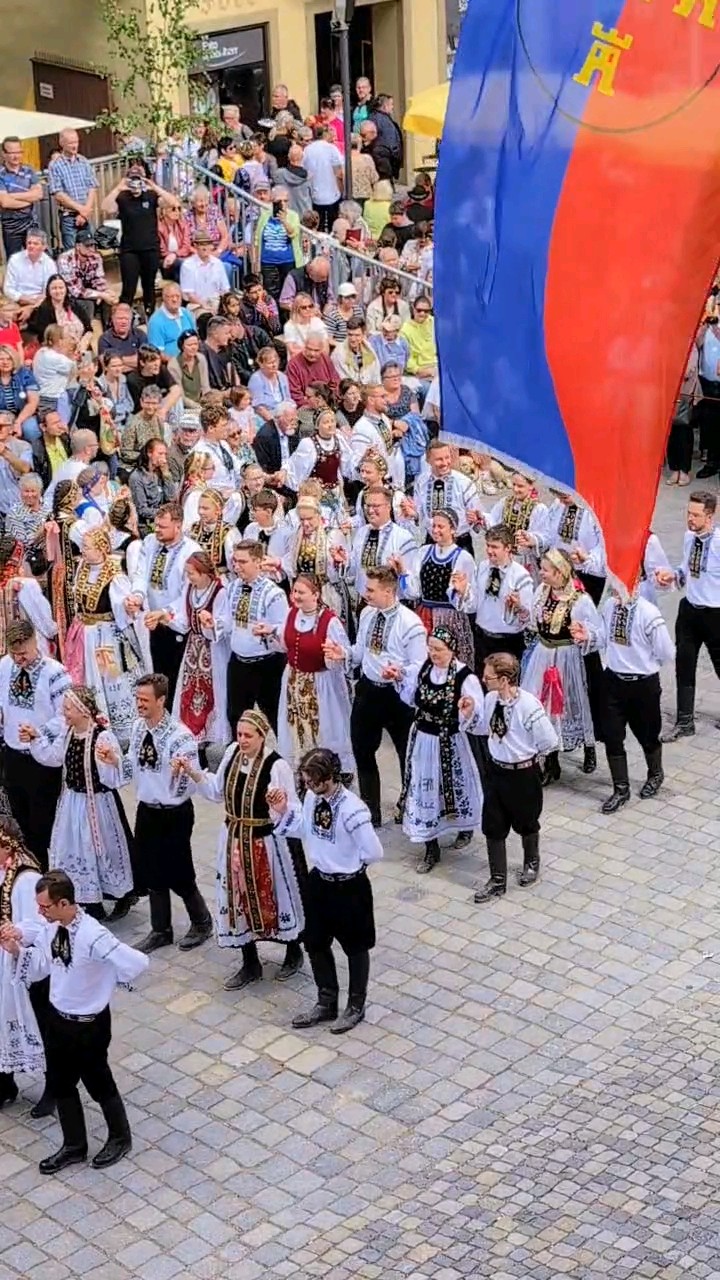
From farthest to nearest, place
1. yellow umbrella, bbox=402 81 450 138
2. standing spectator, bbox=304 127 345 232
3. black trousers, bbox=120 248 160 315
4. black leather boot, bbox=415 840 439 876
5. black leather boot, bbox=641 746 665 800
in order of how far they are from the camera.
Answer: standing spectator, bbox=304 127 345 232 < black trousers, bbox=120 248 160 315 < yellow umbrella, bbox=402 81 450 138 < black leather boot, bbox=641 746 665 800 < black leather boot, bbox=415 840 439 876

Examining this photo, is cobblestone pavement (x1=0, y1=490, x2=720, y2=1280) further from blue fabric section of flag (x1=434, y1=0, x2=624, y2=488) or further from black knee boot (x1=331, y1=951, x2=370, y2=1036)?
blue fabric section of flag (x1=434, y1=0, x2=624, y2=488)

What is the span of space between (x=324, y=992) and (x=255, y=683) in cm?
281

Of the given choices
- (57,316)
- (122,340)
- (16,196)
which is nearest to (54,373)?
(122,340)

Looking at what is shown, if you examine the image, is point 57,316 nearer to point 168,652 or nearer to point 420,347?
point 420,347

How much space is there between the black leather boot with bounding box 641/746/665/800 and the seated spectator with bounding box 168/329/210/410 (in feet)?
16.8

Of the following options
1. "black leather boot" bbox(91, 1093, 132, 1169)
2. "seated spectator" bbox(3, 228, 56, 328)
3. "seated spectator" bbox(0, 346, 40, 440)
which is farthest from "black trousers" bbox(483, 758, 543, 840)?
"seated spectator" bbox(3, 228, 56, 328)

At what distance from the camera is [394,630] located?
38.2 ft

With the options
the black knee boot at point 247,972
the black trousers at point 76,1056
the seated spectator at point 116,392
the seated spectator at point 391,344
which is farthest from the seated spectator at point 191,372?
the black trousers at point 76,1056

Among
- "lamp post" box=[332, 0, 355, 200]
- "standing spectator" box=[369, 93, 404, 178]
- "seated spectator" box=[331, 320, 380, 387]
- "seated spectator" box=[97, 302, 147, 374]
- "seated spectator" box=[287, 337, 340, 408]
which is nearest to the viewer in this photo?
"seated spectator" box=[97, 302, 147, 374]

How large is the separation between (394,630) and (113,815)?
74.2 inches

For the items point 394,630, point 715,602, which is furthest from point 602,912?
point 715,602

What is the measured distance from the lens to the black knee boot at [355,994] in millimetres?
9914

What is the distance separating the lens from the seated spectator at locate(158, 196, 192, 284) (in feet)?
59.4

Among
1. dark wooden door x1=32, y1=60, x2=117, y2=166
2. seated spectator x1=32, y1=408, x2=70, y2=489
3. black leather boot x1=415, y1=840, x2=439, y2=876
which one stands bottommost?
black leather boot x1=415, y1=840, x2=439, y2=876
